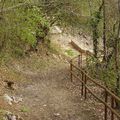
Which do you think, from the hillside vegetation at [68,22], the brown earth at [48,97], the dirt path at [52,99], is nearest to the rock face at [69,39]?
the hillside vegetation at [68,22]

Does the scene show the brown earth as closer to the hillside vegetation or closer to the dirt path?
the dirt path

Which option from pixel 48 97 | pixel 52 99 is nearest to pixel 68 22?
pixel 48 97

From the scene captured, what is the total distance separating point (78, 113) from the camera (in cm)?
1294

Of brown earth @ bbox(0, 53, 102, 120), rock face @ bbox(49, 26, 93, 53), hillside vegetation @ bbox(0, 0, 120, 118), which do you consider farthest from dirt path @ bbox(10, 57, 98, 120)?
rock face @ bbox(49, 26, 93, 53)

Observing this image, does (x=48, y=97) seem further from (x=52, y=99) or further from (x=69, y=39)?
(x=69, y=39)

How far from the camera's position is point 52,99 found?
15086 millimetres

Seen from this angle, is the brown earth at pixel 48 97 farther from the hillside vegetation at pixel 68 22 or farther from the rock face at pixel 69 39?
the rock face at pixel 69 39

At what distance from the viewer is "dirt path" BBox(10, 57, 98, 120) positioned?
41.5 feet

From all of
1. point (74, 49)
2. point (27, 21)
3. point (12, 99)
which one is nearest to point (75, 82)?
point (27, 21)

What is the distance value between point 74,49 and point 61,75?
14.3 m

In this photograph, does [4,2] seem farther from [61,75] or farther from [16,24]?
[61,75]

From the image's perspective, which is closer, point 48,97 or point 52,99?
point 52,99

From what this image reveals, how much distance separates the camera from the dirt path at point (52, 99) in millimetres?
Result: 12648

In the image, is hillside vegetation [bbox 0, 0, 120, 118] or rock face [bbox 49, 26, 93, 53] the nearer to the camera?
hillside vegetation [bbox 0, 0, 120, 118]
